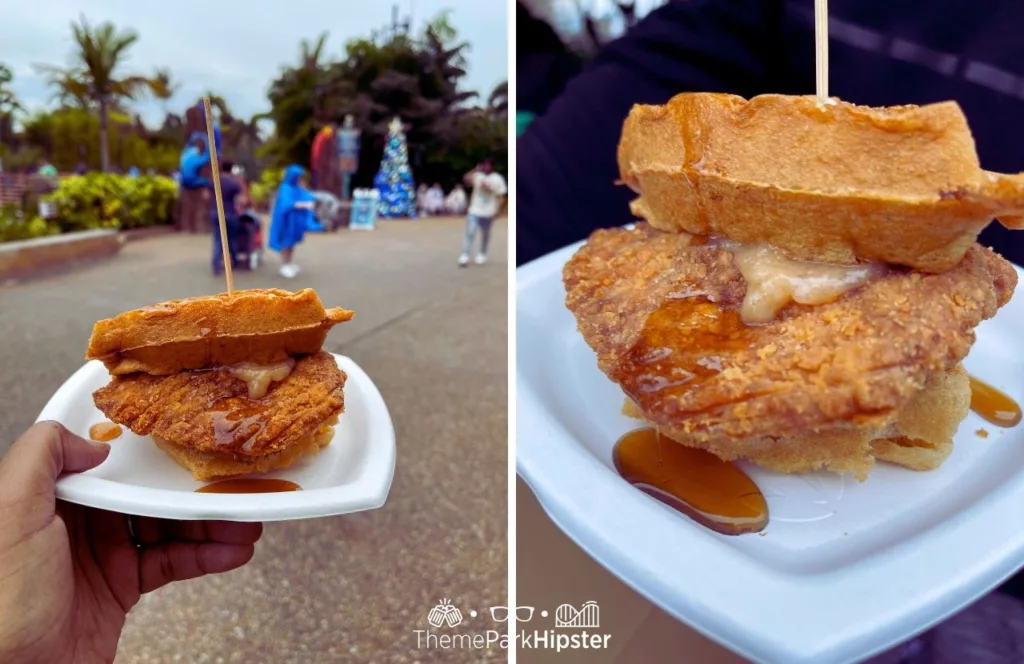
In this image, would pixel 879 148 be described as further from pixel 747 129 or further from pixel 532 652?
pixel 532 652

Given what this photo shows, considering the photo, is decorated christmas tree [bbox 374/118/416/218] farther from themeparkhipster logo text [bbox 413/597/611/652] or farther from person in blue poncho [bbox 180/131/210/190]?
themeparkhipster logo text [bbox 413/597/611/652]

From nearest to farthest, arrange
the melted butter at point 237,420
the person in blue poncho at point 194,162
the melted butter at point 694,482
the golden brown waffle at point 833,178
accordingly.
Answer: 1. the golden brown waffle at point 833,178
2. the melted butter at point 694,482
3. the melted butter at point 237,420
4. the person in blue poncho at point 194,162

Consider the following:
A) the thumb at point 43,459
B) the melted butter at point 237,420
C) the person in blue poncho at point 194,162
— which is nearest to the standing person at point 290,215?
the person in blue poncho at point 194,162

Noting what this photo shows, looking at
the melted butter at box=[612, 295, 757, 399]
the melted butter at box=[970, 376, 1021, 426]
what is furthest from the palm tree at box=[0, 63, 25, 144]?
the melted butter at box=[970, 376, 1021, 426]

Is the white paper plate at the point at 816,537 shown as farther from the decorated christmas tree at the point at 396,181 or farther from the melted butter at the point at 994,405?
the decorated christmas tree at the point at 396,181

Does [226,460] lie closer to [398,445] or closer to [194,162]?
[398,445]
